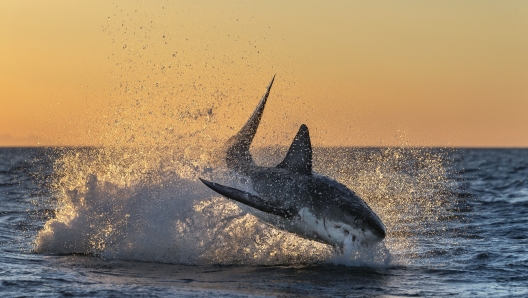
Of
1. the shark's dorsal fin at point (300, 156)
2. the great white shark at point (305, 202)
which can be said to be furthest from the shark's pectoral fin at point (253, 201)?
the shark's dorsal fin at point (300, 156)

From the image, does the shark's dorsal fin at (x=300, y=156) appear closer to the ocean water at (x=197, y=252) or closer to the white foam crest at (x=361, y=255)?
the ocean water at (x=197, y=252)

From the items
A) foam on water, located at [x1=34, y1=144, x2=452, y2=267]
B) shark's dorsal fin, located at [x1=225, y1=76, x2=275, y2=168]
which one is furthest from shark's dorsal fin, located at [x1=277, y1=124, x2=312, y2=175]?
shark's dorsal fin, located at [x1=225, y1=76, x2=275, y2=168]

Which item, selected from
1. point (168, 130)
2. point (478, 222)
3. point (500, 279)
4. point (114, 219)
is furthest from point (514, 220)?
point (114, 219)

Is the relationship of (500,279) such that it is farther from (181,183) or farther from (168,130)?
(168,130)

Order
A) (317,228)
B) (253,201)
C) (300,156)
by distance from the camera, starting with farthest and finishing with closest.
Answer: (300,156), (253,201), (317,228)

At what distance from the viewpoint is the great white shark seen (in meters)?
13.4

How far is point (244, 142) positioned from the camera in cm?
1808

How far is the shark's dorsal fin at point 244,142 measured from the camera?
1747 cm

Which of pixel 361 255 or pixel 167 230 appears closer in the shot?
pixel 361 255

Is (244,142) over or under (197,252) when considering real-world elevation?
over

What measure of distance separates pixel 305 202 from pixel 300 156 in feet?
5.40

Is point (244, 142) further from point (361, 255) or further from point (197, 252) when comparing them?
point (361, 255)

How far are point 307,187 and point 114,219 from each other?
4.93m

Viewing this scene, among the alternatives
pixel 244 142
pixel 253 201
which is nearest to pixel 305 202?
pixel 253 201
